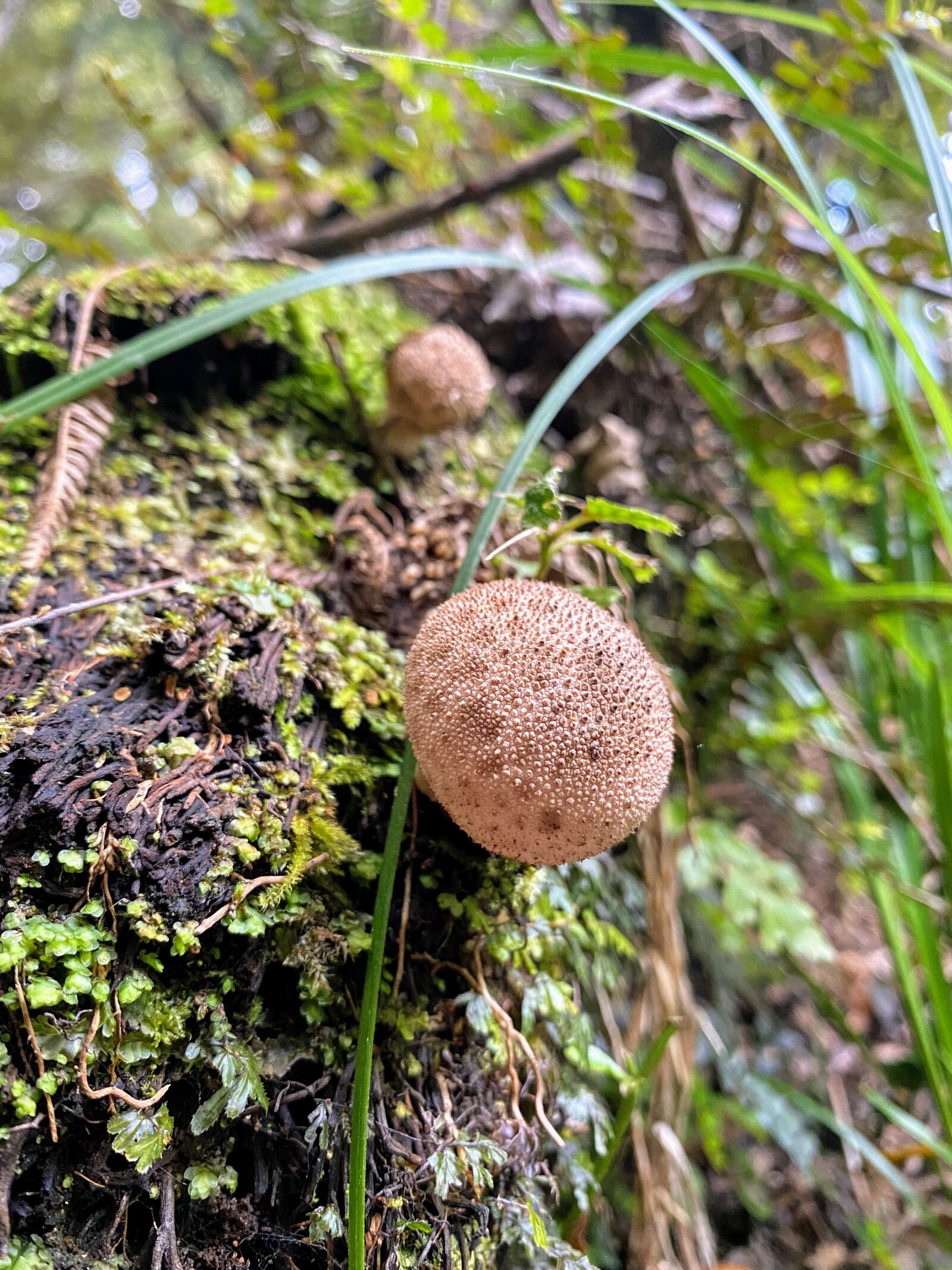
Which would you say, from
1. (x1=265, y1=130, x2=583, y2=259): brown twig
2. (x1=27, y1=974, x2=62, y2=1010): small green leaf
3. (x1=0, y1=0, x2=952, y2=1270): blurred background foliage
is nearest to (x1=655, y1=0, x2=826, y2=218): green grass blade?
(x1=0, y1=0, x2=952, y2=1270): blurred background foliage

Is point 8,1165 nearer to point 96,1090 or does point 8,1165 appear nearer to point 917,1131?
point 96,1090

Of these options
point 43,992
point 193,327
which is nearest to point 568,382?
point 193,327

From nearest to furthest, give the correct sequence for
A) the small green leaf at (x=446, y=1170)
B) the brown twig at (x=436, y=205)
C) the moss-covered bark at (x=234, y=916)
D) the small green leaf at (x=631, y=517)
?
the moss-covered bark at (x=234, y=916) < the small green leaf at (x=446, y=1170) < the small green leaf at (x=631, y=517) < the brown twig at (x=436, y=205)

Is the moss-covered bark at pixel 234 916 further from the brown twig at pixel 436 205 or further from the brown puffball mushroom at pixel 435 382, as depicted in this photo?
the brown twig at pixel 436 205

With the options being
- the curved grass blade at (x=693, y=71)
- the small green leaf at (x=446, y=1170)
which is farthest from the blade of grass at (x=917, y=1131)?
the curved grass blade at (x=693, y=71)

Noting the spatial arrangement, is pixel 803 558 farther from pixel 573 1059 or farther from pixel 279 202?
pixel 279 202

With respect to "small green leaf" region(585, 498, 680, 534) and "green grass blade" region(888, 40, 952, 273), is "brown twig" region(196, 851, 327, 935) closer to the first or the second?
"small green leaf" region(585, 498, 680, 534)
